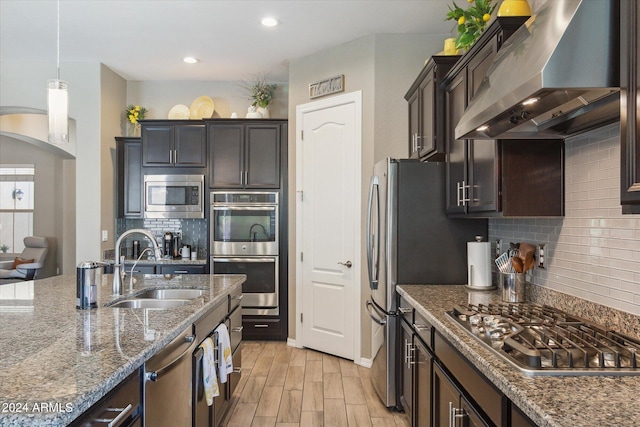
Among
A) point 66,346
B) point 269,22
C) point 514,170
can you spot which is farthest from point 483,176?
point 269,22

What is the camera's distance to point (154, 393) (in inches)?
62.7

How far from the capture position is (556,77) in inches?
51.2

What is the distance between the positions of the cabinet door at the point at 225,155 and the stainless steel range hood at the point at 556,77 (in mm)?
3297

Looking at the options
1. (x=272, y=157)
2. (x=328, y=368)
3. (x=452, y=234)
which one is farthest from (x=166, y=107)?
(x=452, y=234)

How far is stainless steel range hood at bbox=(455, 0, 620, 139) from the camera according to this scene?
1296 mm

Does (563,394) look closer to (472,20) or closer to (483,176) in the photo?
(483,176)

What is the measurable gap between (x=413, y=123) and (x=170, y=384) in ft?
8.64

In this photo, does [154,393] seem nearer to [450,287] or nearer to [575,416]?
[575,416]

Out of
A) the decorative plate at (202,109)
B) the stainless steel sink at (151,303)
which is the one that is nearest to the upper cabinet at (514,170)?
the stainless steel sink at (151,303)

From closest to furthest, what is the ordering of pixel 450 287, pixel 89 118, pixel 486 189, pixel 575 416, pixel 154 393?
pixel 575 416 < pixel 154 393 < pixel 486 189 < pixel 450 287 < pixel 89 118

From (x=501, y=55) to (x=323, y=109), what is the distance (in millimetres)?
2685

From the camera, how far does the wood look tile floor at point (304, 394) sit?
296 cm

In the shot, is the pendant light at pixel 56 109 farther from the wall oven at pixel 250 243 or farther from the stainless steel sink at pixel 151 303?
the wall oven at pixel 250 243

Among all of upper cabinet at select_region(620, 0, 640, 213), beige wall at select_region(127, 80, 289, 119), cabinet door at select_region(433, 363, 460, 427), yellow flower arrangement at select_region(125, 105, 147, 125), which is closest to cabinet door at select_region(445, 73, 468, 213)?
cabinet door at select_region(433, 363, 460, 427)
